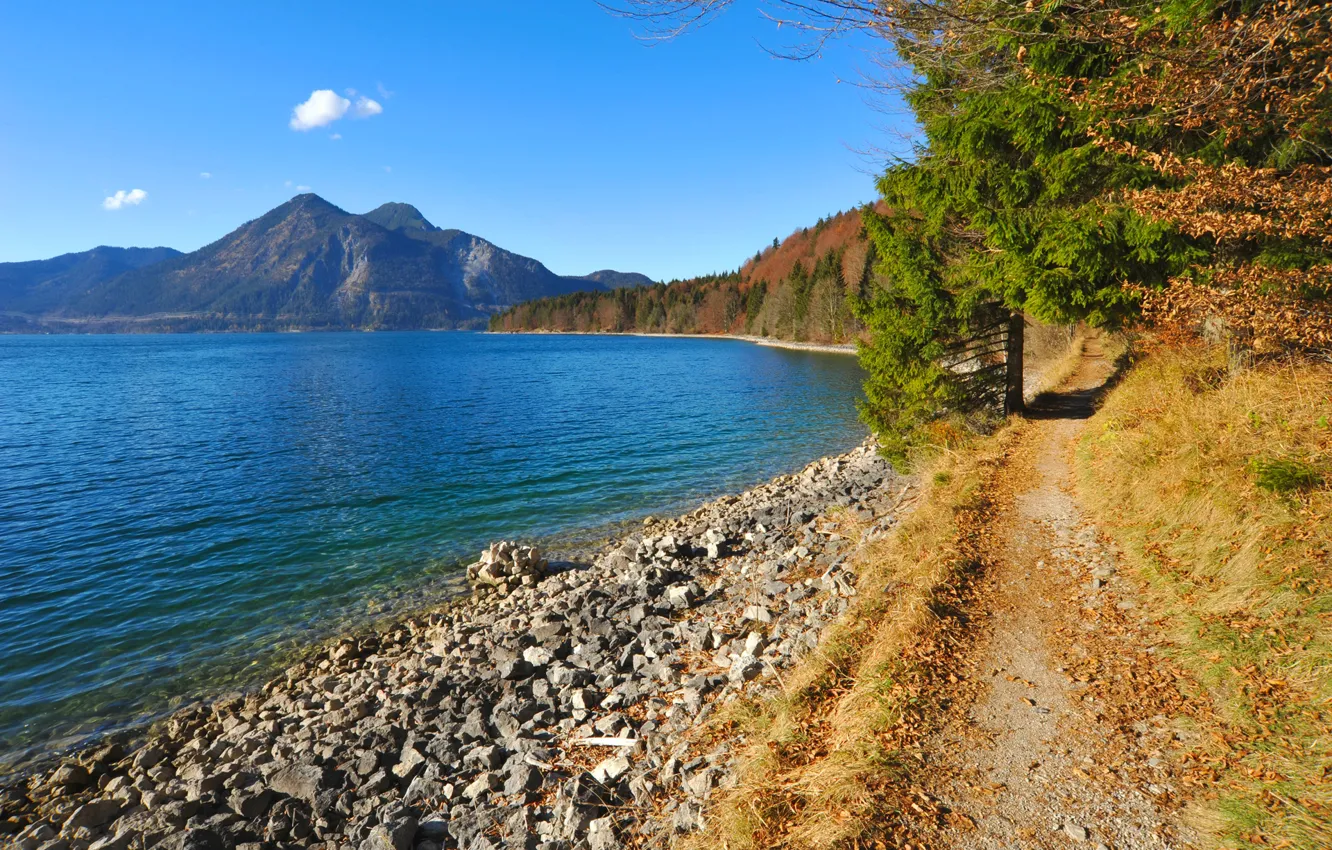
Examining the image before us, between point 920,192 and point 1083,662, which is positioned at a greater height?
point 920,192

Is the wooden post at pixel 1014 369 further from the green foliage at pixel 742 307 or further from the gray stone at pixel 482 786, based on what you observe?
the green foliage at pixel 742 307

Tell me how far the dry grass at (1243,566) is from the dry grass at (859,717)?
1844mm

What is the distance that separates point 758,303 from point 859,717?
13452cm

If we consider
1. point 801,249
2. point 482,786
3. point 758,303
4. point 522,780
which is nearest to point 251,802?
point 482,786

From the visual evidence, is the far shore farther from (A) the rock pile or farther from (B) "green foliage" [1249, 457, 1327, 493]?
(B) "green foliage" [1249, 457, 1327, 493]

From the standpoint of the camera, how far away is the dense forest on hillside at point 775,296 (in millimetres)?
91750

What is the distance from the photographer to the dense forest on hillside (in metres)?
91.8

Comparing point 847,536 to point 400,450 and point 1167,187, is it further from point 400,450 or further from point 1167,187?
point 400,450

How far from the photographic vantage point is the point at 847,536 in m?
11.0

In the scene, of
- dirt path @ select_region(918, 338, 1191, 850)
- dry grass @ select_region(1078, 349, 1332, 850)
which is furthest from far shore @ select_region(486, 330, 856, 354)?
dirt path @ select_region(918, 338, 1191, 850)

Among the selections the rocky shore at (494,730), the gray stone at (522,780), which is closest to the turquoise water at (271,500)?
the rocky shore at (494,730)

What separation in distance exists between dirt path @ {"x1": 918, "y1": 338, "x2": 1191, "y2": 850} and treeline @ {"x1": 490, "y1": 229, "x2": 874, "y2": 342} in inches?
382

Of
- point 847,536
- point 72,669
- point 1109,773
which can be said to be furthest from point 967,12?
point 72,669

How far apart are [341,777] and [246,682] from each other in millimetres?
4898
